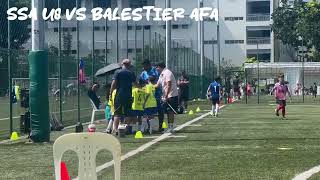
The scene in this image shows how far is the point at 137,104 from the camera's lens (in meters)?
17.6

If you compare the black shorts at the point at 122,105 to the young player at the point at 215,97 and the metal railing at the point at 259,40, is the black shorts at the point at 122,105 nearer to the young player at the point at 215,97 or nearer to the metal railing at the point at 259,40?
the young player at the point at 215,97

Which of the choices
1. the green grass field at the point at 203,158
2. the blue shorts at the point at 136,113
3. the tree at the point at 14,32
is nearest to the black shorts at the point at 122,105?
the green grass field at the point at 203,158

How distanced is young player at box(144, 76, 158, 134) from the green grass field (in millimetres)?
1117

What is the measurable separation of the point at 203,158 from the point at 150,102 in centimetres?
624

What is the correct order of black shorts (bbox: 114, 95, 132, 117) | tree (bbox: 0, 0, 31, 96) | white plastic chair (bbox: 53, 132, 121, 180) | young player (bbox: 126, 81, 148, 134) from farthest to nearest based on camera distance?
tree (bbox: 0, 0, 31, 96) → young player (bbox: 126, 81, 148, 134) → black shorts (bbox: 114, 95, 132, 117) → white plastic chair (bbox: 53, 132, 121, 180)

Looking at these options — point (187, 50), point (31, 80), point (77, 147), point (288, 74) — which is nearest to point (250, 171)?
point (77, 147)

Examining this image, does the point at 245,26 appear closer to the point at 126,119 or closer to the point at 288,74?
the point at 288,74

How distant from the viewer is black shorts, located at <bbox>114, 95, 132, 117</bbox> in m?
16.0

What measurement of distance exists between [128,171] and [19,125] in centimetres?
901

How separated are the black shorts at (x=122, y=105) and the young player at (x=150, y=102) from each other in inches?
60.4

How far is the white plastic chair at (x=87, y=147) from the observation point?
6.52 meters

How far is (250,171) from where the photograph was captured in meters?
10.1

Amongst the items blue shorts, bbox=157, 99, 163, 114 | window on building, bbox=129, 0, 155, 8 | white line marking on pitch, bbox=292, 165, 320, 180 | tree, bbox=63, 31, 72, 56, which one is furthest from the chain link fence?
window on building, bbox=129, 0, 155, 8

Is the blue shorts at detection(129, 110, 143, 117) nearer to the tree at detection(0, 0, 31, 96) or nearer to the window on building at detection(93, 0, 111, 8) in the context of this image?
the tree at detection(0, 0, 31, 96)
